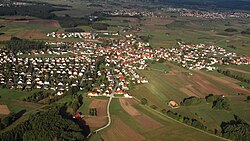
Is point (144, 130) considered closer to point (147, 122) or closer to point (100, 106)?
point (147, 122)

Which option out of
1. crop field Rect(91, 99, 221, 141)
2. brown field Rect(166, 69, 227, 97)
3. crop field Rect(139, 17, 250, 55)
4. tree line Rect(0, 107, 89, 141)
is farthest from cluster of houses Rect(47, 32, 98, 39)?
tree line Rect(0, 107, 89, 141)

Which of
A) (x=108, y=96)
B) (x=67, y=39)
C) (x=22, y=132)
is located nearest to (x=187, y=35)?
→ (x=67, y=39)

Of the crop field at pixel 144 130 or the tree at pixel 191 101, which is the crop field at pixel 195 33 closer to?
the tree at pixel 191 101

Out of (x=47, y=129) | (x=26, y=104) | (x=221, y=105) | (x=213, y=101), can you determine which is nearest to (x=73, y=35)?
(x=26, y=104)

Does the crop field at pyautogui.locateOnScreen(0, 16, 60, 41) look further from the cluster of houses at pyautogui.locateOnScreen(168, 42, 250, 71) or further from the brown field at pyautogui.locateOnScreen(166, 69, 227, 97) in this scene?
the brown field at pyautogui.locateOnScreen(166, 69, 227, 97)

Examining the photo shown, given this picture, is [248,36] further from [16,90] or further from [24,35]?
[16,90]
